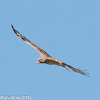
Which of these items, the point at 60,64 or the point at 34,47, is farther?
the point at 34,47

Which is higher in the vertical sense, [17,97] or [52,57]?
[52,57]

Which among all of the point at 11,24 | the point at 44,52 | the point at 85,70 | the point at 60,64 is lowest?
the point at 85,70

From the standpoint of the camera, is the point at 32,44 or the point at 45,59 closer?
the point at 45,59

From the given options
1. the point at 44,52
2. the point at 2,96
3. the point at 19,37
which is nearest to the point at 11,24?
the point at 19,37

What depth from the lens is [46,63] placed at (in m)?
25.4

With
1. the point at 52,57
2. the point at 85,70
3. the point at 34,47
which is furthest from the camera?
the point at 34,47

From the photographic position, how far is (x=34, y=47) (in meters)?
27.4

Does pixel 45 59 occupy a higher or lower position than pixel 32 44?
lower

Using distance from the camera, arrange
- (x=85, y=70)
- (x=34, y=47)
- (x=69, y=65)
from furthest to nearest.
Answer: (x=34, y=47), (x=69, y=65), (x=85, y=70)

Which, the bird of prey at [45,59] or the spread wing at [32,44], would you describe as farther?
the spread wing at [32,44]

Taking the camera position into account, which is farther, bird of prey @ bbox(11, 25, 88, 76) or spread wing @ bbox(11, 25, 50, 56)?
spread wing @ bbox(11, 25, 50, 56)

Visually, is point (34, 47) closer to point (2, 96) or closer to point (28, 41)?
point (28, 41)

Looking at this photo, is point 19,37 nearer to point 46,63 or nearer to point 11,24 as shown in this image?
point 11,24

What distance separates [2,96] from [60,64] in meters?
4.62
